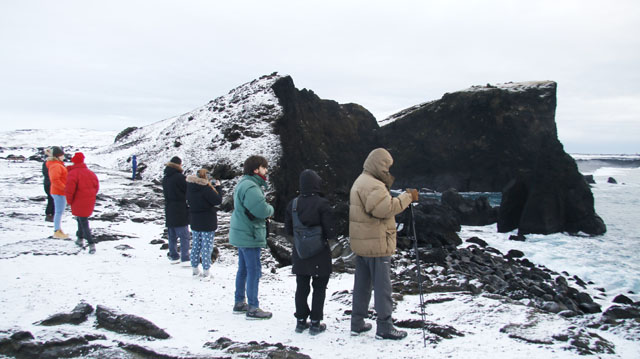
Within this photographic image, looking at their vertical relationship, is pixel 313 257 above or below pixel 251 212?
below

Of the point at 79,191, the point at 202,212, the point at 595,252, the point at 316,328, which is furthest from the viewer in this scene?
the point at 595,252

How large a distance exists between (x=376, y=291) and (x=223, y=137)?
27524 mm

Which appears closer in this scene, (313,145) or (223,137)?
(223,137)

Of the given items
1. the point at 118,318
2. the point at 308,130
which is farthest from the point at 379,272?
the point at 308,130

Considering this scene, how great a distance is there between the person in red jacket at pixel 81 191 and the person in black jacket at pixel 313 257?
626 centimetres

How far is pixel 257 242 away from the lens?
6.40 metres

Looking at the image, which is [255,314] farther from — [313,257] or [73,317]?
[73,317]

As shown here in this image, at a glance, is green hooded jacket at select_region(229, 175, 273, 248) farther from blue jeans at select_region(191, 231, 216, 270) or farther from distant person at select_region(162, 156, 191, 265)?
distant person at select_region(162, 156, 191, 265)

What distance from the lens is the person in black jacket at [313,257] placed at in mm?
5582

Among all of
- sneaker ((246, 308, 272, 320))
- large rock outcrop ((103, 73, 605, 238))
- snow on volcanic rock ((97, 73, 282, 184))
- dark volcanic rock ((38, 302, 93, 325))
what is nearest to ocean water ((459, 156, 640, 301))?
large rock outcrop ((103, 73, 605, 238))

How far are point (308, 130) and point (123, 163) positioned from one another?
62.9 ft

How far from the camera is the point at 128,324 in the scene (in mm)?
5625

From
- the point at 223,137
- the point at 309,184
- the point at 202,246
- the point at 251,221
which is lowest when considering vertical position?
the point at 202,246

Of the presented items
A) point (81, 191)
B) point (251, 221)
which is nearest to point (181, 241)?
point (81, 191)
